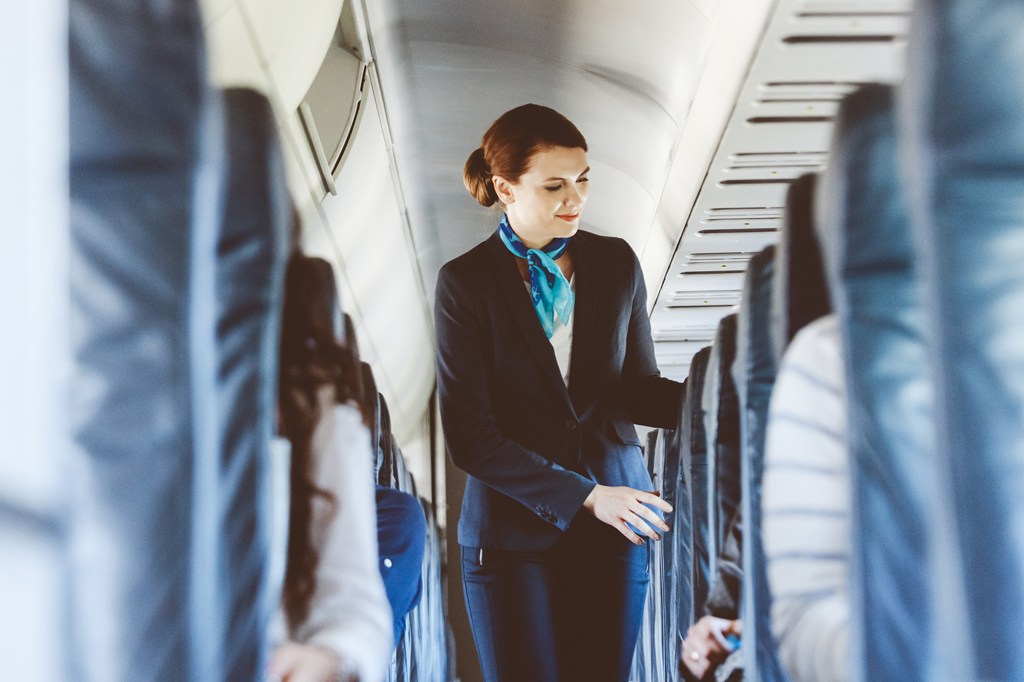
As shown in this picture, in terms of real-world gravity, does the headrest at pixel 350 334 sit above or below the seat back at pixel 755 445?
above

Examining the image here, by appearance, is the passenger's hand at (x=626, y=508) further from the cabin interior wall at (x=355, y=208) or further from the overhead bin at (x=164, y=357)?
the overhead bin at (x=164, y=357)

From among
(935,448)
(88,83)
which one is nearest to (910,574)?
(935,448)

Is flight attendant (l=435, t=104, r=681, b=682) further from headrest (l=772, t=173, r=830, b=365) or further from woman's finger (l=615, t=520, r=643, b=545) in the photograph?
headrest (l=772, t=173, r=830, b=365)

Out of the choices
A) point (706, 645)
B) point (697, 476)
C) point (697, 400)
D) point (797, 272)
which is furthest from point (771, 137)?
point (706, 645)

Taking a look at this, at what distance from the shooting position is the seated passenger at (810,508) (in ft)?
4.47

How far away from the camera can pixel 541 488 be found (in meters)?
1.78

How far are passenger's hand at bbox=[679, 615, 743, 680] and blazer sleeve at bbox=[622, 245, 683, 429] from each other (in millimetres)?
346

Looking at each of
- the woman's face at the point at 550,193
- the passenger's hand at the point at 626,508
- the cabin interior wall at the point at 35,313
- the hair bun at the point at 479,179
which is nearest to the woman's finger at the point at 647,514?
the passenger's hand at the point at 626,508

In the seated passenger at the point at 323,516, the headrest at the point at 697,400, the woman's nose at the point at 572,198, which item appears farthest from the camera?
the woman's nose at the point at 572,198

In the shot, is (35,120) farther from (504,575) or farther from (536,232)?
(504,575)

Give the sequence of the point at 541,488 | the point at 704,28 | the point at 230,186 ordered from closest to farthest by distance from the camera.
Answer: the point at 230,186 < the point at 704,28 < the point at 541,488

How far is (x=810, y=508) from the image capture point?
1.39m

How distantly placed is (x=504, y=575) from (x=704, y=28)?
975 mm

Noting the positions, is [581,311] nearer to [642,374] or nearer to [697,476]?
[642,374]
